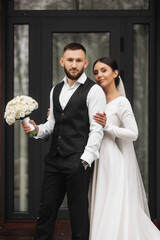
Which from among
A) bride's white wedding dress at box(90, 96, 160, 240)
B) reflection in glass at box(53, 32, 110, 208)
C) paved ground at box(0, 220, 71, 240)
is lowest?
paved ground at box(0, 220, 71, 240)

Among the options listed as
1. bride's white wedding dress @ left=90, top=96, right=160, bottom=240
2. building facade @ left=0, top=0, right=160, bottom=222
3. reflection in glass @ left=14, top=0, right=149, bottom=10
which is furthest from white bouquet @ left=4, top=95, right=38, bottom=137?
reflection in glass @ left=14, top=0, right=149, bottom=10

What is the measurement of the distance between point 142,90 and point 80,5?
1280mm

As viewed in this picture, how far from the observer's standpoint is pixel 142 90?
4387mm

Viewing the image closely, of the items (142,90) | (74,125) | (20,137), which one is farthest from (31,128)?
(142,90)

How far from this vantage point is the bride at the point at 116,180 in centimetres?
290

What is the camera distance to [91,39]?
4355 millimetres

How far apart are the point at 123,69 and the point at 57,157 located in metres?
1.88

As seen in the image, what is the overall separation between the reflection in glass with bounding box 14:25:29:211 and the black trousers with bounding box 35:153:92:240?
1.57 meters

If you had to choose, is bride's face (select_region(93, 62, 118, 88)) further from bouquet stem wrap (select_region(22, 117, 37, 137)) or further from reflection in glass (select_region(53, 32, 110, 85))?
reflection in glass (select_region(53, 32, 110, 85))

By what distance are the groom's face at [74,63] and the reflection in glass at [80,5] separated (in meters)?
1.74

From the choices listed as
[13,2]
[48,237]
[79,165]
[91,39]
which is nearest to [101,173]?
[79,165]

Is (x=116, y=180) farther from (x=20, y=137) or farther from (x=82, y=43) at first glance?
(x=82, y=43)

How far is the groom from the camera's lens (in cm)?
270

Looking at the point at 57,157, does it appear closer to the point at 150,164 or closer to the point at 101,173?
the point at 101,173
